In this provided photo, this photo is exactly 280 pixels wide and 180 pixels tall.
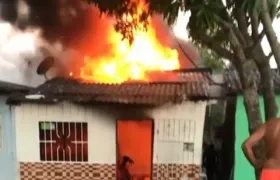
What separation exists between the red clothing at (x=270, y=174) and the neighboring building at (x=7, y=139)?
171 centimetres

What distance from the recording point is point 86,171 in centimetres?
344

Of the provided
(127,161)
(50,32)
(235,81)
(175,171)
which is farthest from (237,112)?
(50,32)

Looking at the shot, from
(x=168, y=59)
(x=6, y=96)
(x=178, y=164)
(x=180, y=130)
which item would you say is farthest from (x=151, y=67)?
(x=6, y=96)

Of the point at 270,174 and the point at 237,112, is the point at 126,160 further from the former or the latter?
the point at 270,174

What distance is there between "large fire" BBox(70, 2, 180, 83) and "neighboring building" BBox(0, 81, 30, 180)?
49 centimetres

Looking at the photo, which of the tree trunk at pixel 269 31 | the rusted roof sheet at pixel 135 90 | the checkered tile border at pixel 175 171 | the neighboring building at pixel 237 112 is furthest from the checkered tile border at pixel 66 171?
the tree trunk at pixel 269 31

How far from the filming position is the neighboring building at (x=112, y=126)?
→ 3.36 meters

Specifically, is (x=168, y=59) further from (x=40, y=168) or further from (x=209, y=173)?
(x=40, y=168)

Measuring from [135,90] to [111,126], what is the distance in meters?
0.30

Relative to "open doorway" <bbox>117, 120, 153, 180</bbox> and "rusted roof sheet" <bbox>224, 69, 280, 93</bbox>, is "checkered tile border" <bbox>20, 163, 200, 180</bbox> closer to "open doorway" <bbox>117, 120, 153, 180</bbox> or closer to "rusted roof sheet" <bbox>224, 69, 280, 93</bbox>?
"open doorway" <bbox>117, 120, 153, 180</bbox>

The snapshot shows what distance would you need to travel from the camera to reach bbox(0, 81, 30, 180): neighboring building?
11.2 feet

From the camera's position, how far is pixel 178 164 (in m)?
3.40

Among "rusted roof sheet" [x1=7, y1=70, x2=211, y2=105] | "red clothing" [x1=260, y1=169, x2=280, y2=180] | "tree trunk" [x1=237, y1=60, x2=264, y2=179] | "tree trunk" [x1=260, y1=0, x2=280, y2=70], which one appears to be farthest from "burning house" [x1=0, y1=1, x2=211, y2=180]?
"red clothing" [x1=260, y1=169, x2=280, y2=180]

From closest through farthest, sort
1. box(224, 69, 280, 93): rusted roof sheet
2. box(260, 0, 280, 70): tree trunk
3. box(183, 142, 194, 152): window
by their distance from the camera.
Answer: box(260, 0, 280, 70): tree trunk → box(224, 69, 280, 93): rusted roof sheet → box(183, 142, 194, 152): window
